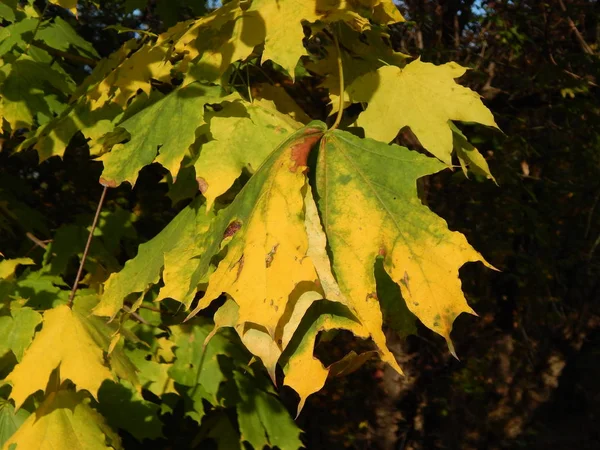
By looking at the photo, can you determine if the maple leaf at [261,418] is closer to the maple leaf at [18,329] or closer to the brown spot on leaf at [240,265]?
the maple leaf at [18,329]

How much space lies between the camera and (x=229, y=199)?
62.7 inches

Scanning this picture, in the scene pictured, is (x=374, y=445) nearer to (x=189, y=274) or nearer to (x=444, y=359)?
(x=444, y=359)

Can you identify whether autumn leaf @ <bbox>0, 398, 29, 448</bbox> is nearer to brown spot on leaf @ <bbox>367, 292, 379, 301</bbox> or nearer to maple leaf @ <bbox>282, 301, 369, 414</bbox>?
maple leaf @ <bbox>282, 301, 369, 414</bbox>

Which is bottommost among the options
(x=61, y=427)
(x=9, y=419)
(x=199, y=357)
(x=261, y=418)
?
(x=261, y=418)

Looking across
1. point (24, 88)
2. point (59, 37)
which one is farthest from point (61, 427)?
point (59, 37)

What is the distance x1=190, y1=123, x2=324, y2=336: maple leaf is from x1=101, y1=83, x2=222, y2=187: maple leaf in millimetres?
291

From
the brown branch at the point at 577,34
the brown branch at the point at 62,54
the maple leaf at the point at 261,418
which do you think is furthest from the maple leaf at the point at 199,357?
the brown branch at the point at 577,34

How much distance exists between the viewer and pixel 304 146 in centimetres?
130

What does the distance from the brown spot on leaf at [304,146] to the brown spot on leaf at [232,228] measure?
0.43ft

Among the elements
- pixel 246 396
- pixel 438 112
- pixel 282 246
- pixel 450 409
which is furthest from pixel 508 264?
pixel 282 246

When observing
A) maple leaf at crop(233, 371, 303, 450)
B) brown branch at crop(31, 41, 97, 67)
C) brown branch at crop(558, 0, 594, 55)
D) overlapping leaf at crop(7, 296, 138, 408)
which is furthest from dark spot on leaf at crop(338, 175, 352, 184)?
brown branch at crop(558, 0, 594, 55)

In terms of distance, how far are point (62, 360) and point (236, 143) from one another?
2.44 feet

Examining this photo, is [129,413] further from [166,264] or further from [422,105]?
[422,105]

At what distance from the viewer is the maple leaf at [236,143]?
142cm
